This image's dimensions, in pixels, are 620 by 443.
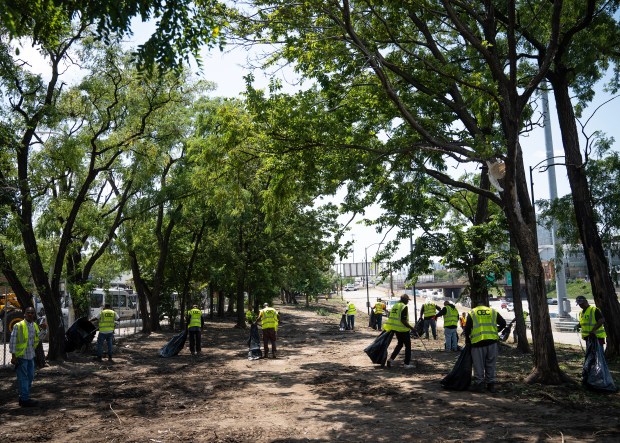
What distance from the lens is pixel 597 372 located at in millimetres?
9289

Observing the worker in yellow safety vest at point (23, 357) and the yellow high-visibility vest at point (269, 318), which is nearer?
the worker in yellow safety vest at point (23, 357)

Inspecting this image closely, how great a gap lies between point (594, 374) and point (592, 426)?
254 cm

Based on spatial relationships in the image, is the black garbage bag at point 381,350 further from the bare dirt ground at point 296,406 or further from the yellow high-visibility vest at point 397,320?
the yellow high-visibility vest at point 397,320

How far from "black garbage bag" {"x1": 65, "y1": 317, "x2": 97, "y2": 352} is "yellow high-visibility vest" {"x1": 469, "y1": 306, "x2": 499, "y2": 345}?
12075 mm

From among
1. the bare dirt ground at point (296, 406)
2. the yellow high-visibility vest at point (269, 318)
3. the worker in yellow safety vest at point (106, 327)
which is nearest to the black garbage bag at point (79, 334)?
the worker in yellow safety vest at point (106, 327)

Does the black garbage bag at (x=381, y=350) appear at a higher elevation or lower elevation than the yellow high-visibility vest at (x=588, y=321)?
lower

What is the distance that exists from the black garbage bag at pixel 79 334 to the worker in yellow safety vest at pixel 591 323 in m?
13.8

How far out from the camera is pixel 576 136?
1449 centimetres

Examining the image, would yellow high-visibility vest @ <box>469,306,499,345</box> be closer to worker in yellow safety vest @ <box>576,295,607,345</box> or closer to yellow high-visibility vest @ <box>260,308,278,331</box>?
worker in yellow safety vest @ <box>576,295,607,345</box>

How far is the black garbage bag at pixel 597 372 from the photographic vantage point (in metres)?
9.14

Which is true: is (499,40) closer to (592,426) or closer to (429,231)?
(429,231)

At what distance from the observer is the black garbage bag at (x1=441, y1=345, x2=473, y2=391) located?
31.8 feet

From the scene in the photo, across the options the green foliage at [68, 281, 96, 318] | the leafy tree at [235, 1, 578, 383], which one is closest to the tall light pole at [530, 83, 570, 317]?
the leafy tree at [235, 1, 578, 383]

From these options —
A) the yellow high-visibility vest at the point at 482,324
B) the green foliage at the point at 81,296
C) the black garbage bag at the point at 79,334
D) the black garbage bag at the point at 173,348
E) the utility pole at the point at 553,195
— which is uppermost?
the utility pole at the point at 553,195
